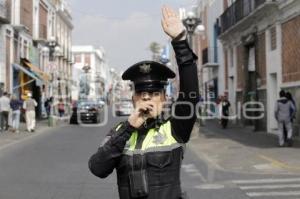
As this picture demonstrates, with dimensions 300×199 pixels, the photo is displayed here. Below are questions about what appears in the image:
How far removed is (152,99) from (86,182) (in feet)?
27.1

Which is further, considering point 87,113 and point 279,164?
point 87,113

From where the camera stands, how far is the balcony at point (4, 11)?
31266 millimetres

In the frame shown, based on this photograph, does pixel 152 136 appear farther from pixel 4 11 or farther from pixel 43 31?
pixel 43 31

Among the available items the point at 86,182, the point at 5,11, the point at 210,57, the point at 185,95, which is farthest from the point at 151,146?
the point at 210,57

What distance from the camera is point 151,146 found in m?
3.26

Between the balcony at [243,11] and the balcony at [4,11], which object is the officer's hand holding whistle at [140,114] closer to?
the balcony at [243,11]

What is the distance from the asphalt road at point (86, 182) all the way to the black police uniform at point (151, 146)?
21.1 feet

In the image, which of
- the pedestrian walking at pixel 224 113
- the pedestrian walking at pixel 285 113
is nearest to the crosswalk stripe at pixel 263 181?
the pedestrian walking at pixel 285 113

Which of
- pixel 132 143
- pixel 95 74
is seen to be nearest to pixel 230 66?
pixel 132 143

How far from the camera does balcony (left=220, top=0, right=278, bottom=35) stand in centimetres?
2358

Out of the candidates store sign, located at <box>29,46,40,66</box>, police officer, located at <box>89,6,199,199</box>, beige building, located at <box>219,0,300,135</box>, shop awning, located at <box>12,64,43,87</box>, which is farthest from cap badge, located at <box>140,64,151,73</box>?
store sign, located at <box>29,46,40,66</box>

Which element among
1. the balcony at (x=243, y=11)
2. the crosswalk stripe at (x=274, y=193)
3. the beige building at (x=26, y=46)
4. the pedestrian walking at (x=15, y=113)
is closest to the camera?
the crosswalk stripe at (x=274, y=193)

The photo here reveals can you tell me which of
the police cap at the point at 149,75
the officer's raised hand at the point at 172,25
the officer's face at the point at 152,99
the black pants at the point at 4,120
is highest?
the officer's raised hand at the point at 172,25

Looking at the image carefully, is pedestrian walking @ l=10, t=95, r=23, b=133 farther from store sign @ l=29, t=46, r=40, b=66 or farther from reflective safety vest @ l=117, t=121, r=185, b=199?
reflective safety vest @ l=117, t=121, r=185, b=199
